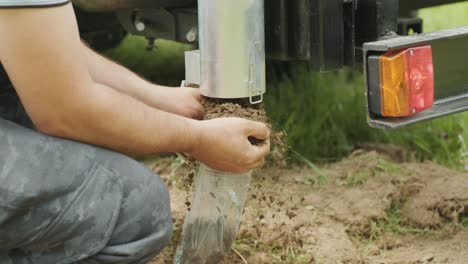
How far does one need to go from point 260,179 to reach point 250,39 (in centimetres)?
55

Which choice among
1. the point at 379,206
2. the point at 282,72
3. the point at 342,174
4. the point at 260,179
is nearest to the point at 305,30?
the point at 260,179

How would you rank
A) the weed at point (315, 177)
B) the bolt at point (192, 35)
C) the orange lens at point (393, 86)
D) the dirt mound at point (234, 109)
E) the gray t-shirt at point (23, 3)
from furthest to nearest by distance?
the weed at point (315, 177)
the bolt at point (192, 35)
the dirt mound at point (234, 109)
the orange lens at point (393, 86)
the gray t-shirt at point (23, 3)

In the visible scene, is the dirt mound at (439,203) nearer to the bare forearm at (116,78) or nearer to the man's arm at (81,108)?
the man's arm at (81,108)

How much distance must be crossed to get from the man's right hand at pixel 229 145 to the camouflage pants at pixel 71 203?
14cm

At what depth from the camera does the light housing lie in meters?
1.80

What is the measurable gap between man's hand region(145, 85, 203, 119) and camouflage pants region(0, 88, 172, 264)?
0.81 feet

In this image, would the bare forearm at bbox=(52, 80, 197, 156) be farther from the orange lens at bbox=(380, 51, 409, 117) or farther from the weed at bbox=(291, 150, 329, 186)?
the weed at bbox=(291, 150, 329, 186)

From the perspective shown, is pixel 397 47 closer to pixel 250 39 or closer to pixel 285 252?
pixel 250 39

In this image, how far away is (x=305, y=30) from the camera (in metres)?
1.99

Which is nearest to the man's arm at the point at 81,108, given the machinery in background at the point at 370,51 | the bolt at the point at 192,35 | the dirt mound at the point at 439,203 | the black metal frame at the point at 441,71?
the machinery in background at the point at 370,51

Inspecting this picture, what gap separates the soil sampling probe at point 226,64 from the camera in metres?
1.86

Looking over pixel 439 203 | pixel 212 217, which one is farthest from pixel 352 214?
pixel 212 217

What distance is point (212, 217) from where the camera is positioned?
6.97 feet

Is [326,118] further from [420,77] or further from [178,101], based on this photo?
[420,77]
